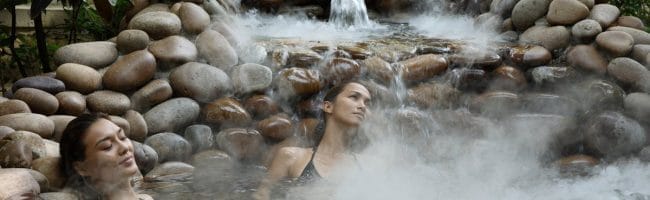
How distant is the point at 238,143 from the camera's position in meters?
4.69

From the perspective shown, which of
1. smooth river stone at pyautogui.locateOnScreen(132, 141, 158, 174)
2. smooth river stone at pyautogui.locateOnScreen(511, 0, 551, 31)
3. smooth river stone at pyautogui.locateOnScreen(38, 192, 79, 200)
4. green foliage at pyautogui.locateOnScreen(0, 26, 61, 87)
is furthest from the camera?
smooth river stone at pyautogui.locateOnScreen(511, 0, 551, 31)

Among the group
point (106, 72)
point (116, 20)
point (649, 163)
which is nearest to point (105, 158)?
point (106, 72)

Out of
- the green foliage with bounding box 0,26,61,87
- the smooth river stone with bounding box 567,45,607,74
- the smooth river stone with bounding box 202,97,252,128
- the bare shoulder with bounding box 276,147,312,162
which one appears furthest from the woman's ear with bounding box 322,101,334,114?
the green foliage with bounding box 0,26,61,87

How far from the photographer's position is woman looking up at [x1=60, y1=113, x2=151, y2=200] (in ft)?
9.98

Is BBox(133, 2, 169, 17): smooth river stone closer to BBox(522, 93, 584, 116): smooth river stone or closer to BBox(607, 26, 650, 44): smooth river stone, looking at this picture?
BBox(522, 93, 584, 116): smooth river stone

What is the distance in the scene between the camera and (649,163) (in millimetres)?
5098

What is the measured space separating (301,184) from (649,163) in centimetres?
264

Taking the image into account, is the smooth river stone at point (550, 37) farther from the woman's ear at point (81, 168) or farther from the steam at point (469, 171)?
the woman's ear at point (81, 168)

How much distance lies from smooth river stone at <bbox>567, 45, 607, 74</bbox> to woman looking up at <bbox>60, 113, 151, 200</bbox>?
3.65m

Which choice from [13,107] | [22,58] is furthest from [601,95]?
[22,58]

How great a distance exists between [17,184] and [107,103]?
1.44 meters

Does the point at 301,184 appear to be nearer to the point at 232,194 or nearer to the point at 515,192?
the point at 232,194

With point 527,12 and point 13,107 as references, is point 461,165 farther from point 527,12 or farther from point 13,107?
point 13,107

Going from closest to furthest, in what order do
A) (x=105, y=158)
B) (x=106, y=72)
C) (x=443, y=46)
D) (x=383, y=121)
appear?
1. (x=105, y=158)
2. (x=106, y=72)
3. (x=383, y=121)
4. (x=443, y=46)
